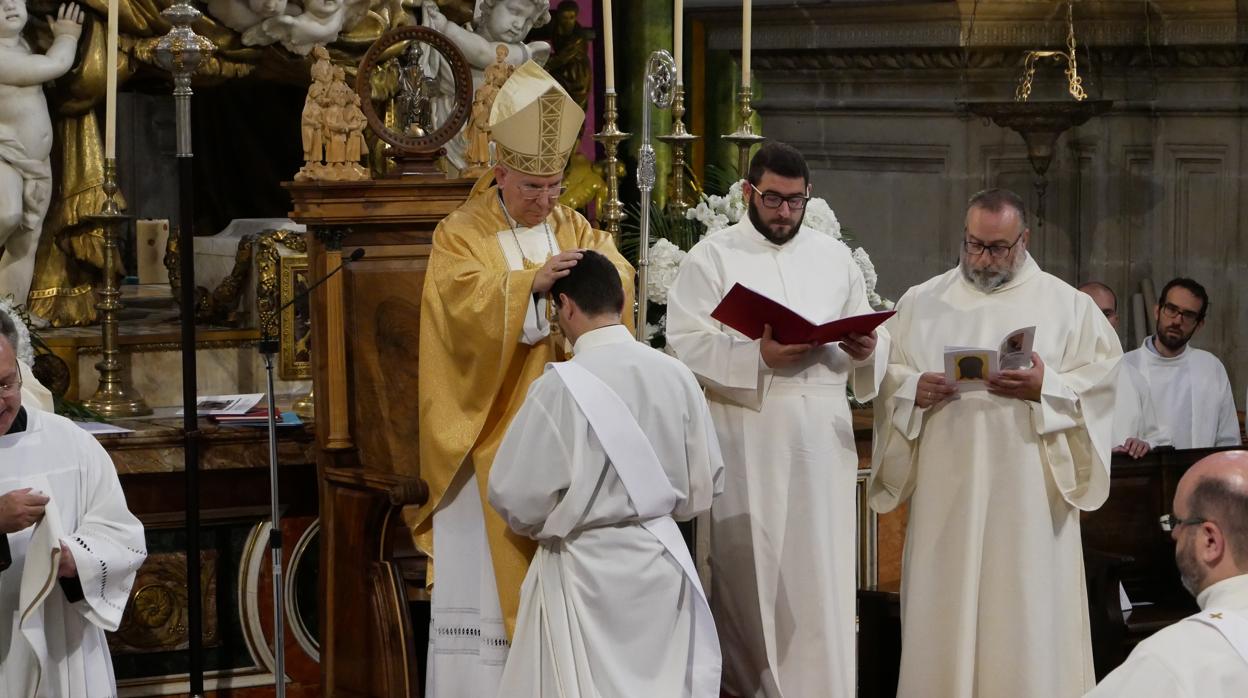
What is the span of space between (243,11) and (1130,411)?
3603 mm

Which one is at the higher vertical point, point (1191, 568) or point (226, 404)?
point (226, 404)

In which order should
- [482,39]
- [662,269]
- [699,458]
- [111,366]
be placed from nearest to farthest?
[699,458] < [111,366] < [662,269] < [482,39]

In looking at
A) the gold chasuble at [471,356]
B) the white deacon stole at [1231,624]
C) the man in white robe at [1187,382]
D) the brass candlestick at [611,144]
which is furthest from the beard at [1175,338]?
the white deacon stole at [1231,624]

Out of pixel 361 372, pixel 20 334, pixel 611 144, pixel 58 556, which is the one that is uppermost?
pixel 611 144

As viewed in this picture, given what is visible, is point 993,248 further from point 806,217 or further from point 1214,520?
point 1214,520

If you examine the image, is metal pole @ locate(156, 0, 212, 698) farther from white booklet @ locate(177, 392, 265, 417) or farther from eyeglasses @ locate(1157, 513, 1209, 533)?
eyeglasses @ locate(1157, 513, 1209, 533)

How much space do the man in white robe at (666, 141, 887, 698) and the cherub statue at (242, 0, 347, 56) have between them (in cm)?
219

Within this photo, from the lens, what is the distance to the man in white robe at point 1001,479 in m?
6.14

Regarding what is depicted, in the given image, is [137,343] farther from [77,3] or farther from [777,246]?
[777,246]

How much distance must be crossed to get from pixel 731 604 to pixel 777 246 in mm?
1127

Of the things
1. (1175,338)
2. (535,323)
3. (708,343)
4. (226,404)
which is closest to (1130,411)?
(1175,338)

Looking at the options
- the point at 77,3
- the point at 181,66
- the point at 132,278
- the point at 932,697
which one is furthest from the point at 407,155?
the point at 132,278

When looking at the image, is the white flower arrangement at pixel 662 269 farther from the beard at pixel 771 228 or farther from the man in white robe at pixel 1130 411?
the man in white robe at pixel 1130 411

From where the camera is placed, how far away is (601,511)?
4.90 meters
